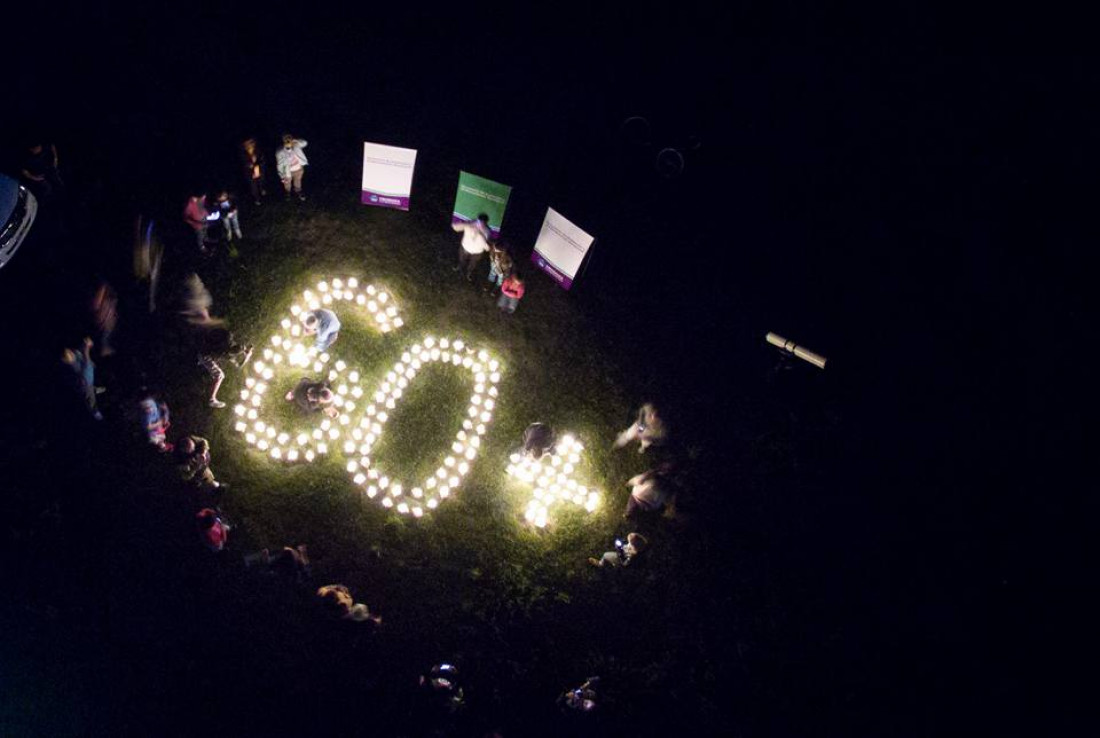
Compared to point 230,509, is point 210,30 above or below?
above

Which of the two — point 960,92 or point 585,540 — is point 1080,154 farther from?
point 585,540

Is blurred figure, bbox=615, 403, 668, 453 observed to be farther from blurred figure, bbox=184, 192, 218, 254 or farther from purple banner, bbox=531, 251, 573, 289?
blurred figure, bbox=184, 192, 218, 254

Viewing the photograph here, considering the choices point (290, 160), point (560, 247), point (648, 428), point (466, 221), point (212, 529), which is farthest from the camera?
point (466, 221)

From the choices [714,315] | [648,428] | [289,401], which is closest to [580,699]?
[648,428]

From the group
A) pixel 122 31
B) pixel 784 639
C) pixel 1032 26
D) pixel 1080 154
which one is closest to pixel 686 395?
pixel 784 639

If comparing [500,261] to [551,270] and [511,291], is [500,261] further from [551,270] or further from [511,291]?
[551,270]

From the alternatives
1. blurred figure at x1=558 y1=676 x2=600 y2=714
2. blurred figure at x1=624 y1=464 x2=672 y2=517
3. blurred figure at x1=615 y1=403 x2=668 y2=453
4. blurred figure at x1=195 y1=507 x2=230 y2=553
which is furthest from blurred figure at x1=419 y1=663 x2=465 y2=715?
blurred figure at x1=615 y1=403 x2=668 y2=453

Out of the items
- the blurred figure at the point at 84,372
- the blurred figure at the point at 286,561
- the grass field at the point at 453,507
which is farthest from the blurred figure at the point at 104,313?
the blurred figure at the point at 286,561
